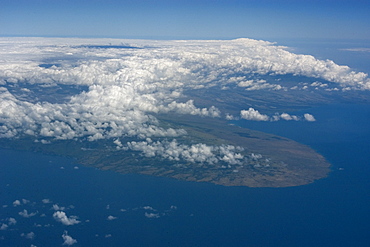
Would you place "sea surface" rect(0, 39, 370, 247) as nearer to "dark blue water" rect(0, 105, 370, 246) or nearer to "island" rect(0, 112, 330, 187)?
"dark blue water" rect(0, 105, 370, 246)

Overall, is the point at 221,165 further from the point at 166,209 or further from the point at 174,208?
the point at 166,209

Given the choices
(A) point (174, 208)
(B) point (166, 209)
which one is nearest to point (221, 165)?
(A) point (174, 208)

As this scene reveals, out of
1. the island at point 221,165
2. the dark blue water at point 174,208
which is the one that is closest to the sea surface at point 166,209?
the dark blue water at point 174,208

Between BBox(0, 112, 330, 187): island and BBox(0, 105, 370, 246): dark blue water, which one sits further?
BBox(0, 112, 330, 187): island

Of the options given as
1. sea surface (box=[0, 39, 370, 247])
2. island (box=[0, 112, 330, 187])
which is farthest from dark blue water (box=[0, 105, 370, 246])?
island (box=[0, 112, 330, 187])

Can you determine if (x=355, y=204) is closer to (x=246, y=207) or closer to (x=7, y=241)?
(x=246, y=207)

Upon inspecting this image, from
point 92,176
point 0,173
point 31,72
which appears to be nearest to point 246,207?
point 92,176
